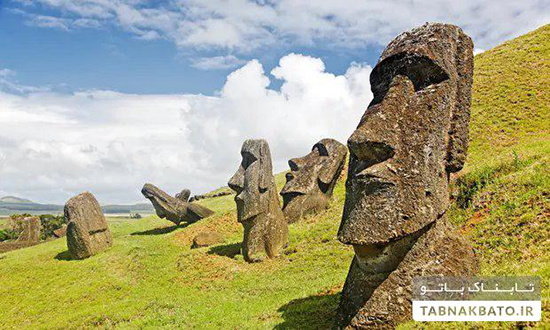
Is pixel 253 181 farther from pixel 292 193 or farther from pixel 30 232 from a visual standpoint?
pixel 30 232

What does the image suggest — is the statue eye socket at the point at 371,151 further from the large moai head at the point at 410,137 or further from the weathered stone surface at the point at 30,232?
the weathered stone surface at the point at 30,232

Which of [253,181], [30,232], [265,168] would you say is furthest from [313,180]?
[30,232]

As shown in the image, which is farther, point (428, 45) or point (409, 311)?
point (428, 45)

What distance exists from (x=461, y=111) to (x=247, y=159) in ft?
41.5

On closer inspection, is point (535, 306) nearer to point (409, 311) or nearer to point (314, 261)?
point (409, 311)

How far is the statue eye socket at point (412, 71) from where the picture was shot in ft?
24.6

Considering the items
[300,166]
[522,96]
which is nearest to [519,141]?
[522,96]

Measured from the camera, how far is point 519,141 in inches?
976

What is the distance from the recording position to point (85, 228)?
2198 centimetres

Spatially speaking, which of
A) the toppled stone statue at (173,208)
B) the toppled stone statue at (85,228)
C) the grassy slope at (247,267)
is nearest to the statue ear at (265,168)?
the grassy slope at (247,267)

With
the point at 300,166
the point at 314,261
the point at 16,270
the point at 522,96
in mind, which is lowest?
the point at 16,270

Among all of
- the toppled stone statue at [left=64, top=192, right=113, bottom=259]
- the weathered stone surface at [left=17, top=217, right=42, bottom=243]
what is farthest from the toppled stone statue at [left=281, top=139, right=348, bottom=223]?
the weathered stone surface at [left=17, top=217, right=42, bottom=243]

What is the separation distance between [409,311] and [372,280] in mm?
807

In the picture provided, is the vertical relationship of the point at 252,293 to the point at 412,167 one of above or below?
below
